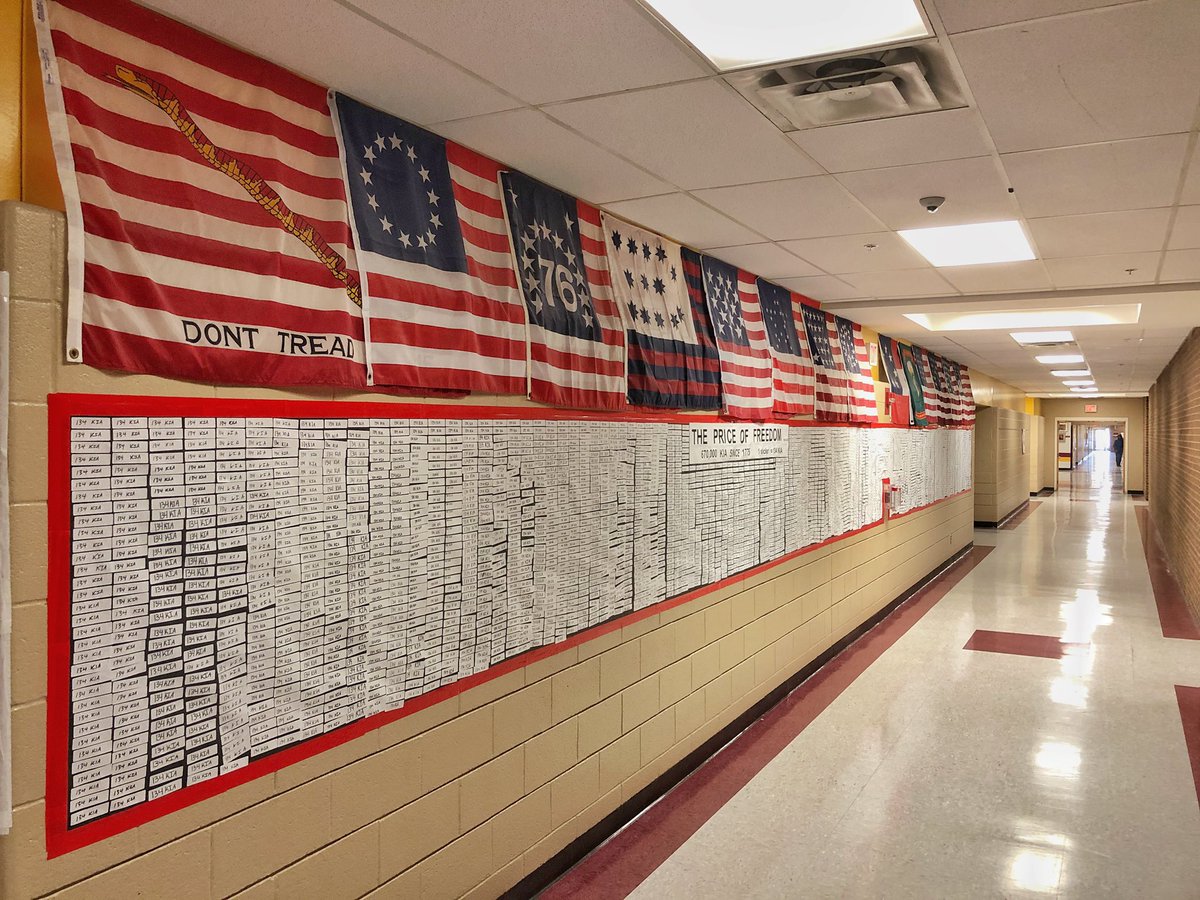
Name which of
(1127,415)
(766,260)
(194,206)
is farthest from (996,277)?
(1127,415)

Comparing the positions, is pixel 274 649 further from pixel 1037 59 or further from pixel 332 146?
pixel 1037 59

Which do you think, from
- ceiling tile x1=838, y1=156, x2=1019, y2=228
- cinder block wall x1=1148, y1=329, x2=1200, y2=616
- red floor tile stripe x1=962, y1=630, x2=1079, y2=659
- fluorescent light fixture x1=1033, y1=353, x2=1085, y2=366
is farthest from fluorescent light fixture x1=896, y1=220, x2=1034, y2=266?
fluorescent light fixture x1=1033, y1=353, x2=1085, y2=366

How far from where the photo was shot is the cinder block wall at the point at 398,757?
1.83 m

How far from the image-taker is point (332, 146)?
258cm

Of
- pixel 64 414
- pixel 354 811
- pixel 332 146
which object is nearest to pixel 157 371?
pixel 64 414

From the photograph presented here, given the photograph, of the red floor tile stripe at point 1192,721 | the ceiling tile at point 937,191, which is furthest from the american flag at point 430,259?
the red floor tile stripe at point 1192,721

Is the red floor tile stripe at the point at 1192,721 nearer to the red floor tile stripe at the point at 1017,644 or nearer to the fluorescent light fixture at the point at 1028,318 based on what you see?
the red floor tile stripe at the point at 1017,644

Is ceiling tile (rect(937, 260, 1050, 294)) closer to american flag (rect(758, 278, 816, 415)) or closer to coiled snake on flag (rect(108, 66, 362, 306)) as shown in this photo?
american flag (rect(758, 278, 816, 415))

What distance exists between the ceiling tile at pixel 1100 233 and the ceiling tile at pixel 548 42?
2.51 m

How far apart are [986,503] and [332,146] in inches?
636

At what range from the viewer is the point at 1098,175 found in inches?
130

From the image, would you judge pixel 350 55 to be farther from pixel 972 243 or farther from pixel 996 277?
pixel 996 277

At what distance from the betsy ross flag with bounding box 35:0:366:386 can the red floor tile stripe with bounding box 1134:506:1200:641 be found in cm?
825

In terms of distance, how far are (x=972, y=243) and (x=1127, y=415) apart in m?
23.8
